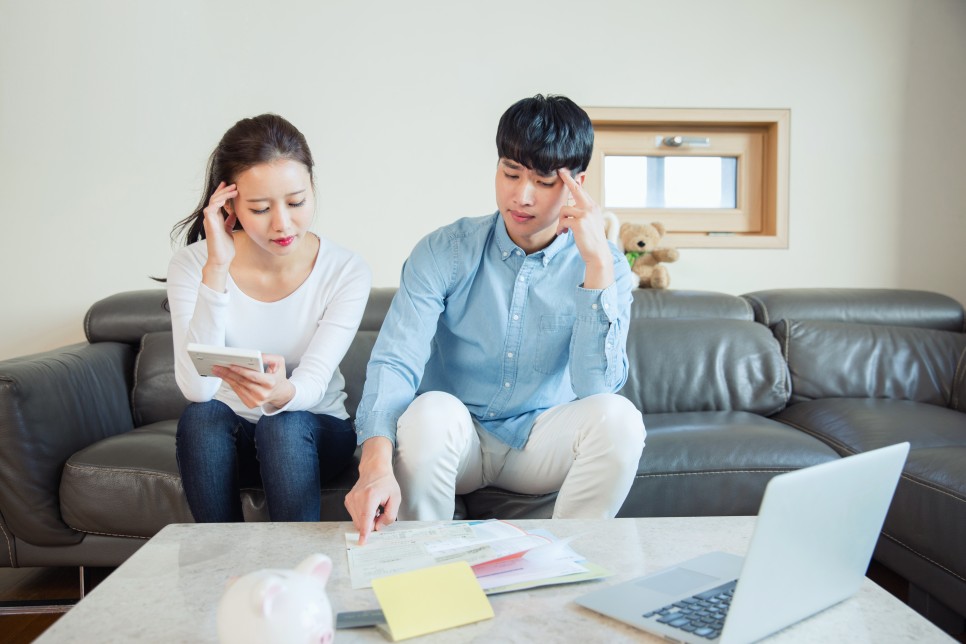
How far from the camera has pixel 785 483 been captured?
70cm

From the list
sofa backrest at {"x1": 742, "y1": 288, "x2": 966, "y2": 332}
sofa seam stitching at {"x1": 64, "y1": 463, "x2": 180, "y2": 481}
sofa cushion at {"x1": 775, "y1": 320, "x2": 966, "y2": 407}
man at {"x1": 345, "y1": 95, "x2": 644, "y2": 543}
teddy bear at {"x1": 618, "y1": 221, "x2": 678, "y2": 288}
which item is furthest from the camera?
teddy bear at {"x1": 618, "y1": 221, "x2": 678, "y2": 288}

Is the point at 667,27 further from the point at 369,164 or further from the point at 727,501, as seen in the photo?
the point at 727,501

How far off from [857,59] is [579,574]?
106 inches

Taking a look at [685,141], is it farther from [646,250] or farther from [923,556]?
[923,556]

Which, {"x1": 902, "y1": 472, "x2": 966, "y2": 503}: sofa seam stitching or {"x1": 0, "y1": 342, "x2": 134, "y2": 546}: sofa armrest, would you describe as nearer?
{"x1": 902, "y1": 472, "x2": 966, "y2": 503}: sofa seam stitching

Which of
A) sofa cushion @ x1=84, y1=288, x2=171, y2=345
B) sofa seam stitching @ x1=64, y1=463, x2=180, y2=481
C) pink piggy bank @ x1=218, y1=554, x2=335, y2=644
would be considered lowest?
sofa seam stitching @ x1=64, y1=463, x2=180, y2=481

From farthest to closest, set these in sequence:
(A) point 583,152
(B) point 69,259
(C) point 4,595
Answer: (B) point 69,259 → (C) point 4,595 → (A) point 583,152

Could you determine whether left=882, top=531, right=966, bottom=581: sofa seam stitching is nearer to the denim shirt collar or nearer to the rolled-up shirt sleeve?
the rolled-up shirt sleeve

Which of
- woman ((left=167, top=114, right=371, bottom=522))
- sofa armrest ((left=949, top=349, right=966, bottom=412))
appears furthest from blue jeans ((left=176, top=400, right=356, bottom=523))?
sofa armrest ((left=949, top=349, right=966, bottom=412))

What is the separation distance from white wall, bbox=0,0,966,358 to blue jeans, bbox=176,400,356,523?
4.54ft

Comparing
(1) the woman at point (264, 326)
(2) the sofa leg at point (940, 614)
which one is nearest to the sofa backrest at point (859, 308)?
(2) the sofa leg at point (940, 614)

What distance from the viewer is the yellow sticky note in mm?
801

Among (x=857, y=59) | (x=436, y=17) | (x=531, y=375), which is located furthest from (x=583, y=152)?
(x=857, y=59)

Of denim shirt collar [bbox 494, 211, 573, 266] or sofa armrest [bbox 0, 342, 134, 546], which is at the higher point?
denim shirt collar [bbox 494, 211, 573, 266]
